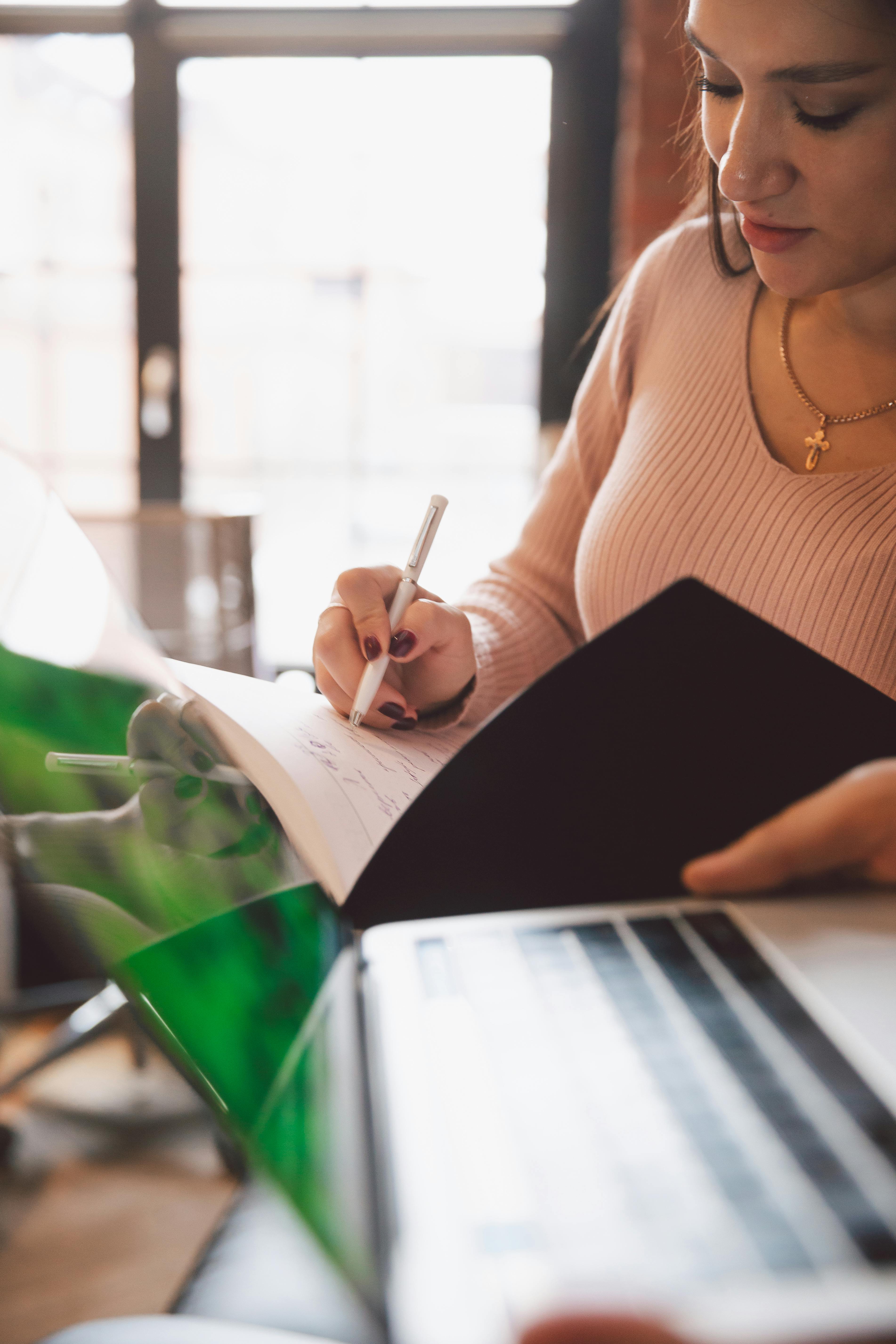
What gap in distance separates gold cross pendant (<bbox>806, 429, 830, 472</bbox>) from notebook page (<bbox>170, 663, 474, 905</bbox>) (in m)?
0.30

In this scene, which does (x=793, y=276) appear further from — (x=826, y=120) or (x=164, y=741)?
(x=164, y=741)

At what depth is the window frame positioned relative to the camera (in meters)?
2.27

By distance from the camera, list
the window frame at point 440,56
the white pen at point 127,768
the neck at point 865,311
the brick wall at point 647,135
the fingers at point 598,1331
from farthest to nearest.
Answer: the window frame at point 440,56, the brick wall at point 647,135, the neck at point 865,311, the white pen at point 127,768, the fingers at point 598,1331

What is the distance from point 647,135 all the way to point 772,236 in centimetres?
170

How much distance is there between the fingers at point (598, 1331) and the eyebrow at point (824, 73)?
0.52 metres

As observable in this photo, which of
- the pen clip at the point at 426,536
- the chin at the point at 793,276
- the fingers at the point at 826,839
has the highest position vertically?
the chin at the point at 793,276

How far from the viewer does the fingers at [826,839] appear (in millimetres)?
350

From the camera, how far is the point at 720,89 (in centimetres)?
54

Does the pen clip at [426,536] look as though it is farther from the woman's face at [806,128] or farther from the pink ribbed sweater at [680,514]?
the woman's face at [806,128]

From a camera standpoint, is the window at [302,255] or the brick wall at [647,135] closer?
the brick wall at [647,135]

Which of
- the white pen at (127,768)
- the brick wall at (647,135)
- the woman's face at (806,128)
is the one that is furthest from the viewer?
the brick wall at (647,135)

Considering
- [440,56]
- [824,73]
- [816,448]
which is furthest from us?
[440,56]

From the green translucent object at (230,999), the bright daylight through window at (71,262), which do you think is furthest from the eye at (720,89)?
the bright daylight through window at (71,262)

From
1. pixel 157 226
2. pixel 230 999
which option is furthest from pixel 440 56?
pixel 230 999
